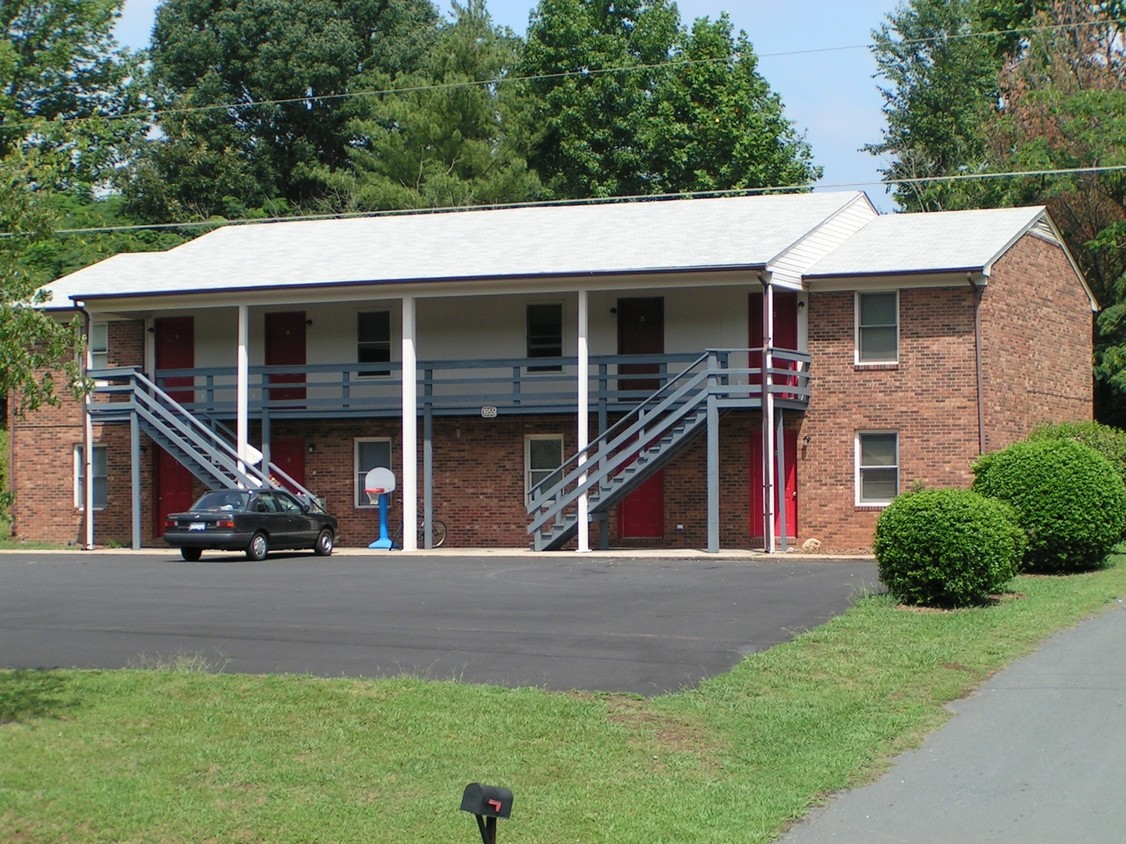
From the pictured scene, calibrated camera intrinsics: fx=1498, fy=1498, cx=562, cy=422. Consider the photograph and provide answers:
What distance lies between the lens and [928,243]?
30469 millimetres

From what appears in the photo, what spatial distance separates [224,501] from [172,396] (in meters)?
7.13

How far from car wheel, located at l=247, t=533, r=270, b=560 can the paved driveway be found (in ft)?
6.43

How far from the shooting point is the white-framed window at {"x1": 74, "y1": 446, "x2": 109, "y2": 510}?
114 feet

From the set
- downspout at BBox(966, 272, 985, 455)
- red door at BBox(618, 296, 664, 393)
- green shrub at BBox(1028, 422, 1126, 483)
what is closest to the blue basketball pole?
red door at BBox(618, 296, 664, 393)

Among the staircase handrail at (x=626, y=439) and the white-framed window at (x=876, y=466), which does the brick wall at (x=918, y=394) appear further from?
the staircase handrail at (x=626, y=439)

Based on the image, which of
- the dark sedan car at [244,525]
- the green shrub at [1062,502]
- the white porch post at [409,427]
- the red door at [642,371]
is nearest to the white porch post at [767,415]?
the red door at [642,371]

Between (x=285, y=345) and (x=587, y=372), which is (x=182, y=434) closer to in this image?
(x=285, y=345)

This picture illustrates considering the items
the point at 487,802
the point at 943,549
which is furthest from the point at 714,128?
the point at 487,802

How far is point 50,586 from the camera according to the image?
21625mm

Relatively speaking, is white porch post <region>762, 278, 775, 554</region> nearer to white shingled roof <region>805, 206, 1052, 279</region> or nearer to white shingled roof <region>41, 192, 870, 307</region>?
white shingled roof <region>41, 192, 870, 307</region>

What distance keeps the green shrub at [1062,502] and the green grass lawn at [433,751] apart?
798 centimetres

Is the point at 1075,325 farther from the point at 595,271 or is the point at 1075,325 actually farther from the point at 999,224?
the point at 595,271

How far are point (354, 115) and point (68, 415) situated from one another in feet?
82.4

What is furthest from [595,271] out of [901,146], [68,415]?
[901,146]
